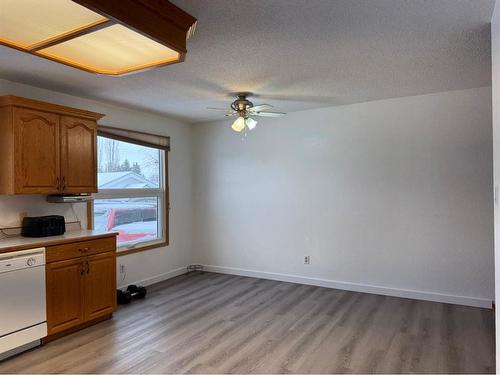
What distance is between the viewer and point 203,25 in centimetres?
231

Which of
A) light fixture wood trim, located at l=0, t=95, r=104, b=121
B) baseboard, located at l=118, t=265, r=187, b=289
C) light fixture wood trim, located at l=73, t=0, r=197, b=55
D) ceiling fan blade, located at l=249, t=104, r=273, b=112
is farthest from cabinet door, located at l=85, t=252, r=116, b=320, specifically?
light fixture wood trim, located at l=73, t=0, r=197, b=55

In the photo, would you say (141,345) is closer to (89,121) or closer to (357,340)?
(357,340)

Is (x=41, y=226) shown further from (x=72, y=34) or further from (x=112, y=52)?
(x=72, y=34)

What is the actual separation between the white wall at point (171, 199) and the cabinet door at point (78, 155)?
42cm

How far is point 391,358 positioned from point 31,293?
2943 mm

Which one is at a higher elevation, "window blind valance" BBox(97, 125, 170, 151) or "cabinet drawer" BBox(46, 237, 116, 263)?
"window blind valance" BBox(97, 125, 170, 151)

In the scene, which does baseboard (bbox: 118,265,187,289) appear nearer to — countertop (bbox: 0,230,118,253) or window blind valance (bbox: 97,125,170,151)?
countertop (bbox: 0,230,118,253)

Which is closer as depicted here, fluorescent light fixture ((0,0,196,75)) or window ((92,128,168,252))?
fluorescent light fixture ((0,0,196,75))

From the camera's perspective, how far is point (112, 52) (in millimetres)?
2248

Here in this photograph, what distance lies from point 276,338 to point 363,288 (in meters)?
1.81

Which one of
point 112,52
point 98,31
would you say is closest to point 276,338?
point 112,52

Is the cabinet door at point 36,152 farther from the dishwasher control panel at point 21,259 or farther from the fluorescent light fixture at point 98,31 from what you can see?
the fluorescent light fixture at point 98,31

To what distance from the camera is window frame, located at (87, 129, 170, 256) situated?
4316 mm

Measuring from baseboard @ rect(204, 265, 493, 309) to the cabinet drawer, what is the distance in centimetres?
224
